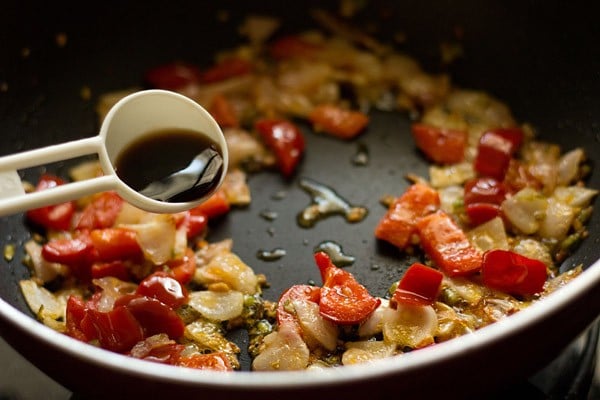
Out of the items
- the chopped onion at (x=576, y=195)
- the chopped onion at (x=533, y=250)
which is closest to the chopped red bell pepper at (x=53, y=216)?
the chopped onion at (x=533, y=250)

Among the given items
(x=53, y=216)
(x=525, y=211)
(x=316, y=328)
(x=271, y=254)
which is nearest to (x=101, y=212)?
(x=53, y=216)

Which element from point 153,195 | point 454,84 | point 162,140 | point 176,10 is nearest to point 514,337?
point 153,195

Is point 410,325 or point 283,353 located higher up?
point 410,325

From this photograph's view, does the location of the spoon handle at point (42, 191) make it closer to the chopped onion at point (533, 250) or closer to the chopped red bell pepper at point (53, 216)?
the chopped red bell pepper at point (53, 216)

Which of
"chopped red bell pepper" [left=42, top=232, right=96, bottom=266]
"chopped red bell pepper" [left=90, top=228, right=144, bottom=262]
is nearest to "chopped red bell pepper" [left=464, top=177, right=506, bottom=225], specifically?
"chopped red bell pepper" [left=90, top=228, right=144, bottom=262]

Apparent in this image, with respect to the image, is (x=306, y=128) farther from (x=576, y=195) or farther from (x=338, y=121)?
(x=576, y=195)

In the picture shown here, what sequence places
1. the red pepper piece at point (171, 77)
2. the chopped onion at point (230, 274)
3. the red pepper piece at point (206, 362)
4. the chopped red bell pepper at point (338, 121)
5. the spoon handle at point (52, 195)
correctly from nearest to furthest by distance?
the spoon handle at point (52, 195) → the red pepper piece at point (206, 362) → the chopped onion at point (230, 274) → the chopped red bell pepper at point (338, 121) → the red pepper piece at point (171, 77)

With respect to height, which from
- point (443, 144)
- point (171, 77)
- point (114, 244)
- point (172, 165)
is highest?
point (443, 144)
